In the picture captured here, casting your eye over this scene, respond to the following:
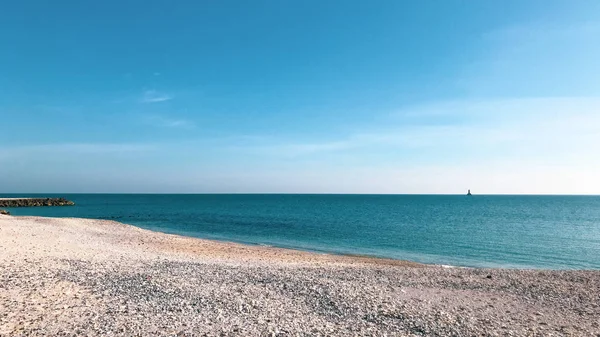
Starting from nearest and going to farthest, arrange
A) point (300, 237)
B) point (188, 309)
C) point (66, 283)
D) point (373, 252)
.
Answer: point (188, 309) < point (66, 283) < point (373, 252) < point (300, 237)

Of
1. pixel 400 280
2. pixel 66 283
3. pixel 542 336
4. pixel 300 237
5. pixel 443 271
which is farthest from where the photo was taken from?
pixel 300 237

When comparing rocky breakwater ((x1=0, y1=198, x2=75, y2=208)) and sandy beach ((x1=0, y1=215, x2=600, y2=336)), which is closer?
sandy beach ((x1=0, y1=215, x2=600, y2=336))

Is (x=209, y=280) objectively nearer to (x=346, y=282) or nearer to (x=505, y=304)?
(x=346, y=282)

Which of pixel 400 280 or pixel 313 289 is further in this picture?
pixel 400 280

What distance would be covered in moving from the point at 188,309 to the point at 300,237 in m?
32.5

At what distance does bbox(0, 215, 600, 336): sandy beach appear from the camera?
411 inches

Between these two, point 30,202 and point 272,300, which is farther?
point 30,202

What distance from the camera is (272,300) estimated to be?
13039 millimetres

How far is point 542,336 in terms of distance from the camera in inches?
421

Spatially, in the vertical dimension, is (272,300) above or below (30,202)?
above

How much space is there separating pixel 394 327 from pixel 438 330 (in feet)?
3.97

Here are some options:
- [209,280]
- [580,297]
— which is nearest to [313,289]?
[209,280]

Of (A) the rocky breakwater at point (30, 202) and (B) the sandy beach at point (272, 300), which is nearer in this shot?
(B) the sandy beach at point (272, 300)

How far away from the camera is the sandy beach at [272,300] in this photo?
34.2 feet
